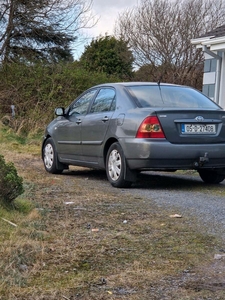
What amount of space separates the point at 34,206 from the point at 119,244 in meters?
1.45

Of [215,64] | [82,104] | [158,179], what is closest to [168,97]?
[158,179]

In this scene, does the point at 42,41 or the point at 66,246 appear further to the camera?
the point at 42,41

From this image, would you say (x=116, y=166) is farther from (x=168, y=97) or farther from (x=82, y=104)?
(x=82, y=104)

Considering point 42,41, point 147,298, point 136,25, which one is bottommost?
point 147,298

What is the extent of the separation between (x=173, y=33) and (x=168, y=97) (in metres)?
21.3

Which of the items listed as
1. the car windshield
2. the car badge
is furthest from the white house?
the car badge

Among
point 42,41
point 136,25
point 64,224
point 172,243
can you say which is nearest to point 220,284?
point 172,243

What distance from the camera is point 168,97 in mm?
6836

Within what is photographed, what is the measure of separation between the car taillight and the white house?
7178 mm

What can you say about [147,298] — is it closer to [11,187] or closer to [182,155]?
[11,187]

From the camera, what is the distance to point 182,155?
6.20 m

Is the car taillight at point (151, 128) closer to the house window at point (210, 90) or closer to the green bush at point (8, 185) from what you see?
the green bush at point (8, 185)

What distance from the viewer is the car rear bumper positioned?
20.3ft

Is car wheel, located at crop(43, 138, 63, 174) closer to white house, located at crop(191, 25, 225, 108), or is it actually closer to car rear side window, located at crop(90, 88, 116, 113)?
car rear side window, located at crop(90, 88, 116, 113)
